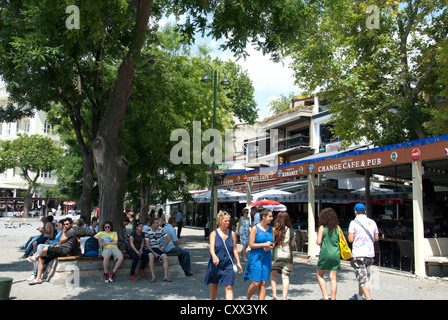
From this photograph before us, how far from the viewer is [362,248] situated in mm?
7086

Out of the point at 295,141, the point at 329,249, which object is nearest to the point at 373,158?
the point at 329,249

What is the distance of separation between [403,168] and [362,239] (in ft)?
35.0

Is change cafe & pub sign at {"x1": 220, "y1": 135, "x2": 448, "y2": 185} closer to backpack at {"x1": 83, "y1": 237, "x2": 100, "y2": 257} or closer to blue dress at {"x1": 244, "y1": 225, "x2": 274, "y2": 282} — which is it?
blue dress at {"x1": 244, "y1": 225, "x2": 274, "y2": 282}

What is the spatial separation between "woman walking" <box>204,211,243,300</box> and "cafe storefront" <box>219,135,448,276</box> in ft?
22.0

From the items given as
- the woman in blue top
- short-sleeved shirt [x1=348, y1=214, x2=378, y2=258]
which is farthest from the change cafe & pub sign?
the woman in blue top

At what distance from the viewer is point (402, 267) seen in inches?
473

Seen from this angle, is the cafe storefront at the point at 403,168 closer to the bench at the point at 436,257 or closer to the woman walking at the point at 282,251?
the bench at the point at 436,257

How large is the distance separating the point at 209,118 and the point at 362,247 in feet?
50.1

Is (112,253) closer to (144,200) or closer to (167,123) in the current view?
(167,123)

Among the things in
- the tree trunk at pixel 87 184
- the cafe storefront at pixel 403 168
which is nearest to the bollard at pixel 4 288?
the tree trunk at pixel 87 184

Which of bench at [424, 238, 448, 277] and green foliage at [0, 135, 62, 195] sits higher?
green foliage at [0, 135, 62, 195]

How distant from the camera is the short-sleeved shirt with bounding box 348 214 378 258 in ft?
23.2

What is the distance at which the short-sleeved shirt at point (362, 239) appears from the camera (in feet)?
23.2

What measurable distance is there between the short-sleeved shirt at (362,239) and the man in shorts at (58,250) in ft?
21.3
